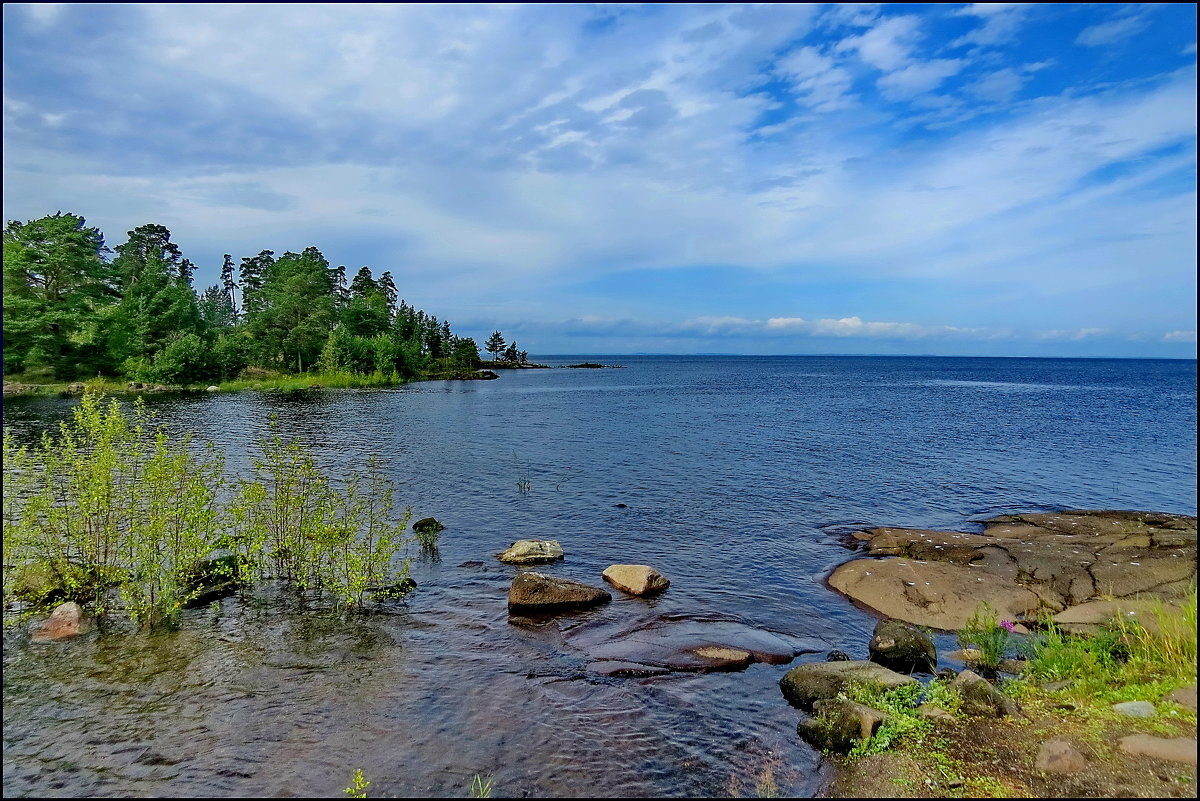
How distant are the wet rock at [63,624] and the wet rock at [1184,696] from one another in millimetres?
20177

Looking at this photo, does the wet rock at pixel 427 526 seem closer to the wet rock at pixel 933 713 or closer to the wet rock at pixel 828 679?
the wet rock at pixel 828 679

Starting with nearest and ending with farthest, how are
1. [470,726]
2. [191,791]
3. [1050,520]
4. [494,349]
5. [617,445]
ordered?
[191,791], [470,726], [1050,520], [617,445], [494,349]

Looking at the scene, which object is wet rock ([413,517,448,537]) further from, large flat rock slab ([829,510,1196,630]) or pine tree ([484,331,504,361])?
pine tree ([484,331,504,361])

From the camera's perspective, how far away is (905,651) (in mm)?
13125

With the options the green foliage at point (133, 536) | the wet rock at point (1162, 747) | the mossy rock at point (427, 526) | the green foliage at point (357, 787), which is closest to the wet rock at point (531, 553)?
the mossy rock at point (427, 526)

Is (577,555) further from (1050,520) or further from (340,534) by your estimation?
(1050,520)

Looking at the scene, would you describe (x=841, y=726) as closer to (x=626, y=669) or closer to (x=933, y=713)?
(x=933, y=713)

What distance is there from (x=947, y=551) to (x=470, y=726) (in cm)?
1682

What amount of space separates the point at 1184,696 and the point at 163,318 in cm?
10195

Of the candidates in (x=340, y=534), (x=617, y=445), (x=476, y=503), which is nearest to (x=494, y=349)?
(x=617, y=445)

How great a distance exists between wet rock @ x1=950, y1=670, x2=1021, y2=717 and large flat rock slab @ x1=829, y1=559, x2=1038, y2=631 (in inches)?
228

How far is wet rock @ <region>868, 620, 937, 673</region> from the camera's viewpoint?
13.0 metres

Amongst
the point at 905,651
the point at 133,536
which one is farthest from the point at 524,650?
the point at 133,536

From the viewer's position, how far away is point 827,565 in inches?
805
